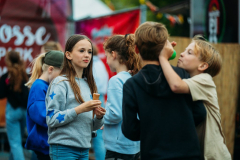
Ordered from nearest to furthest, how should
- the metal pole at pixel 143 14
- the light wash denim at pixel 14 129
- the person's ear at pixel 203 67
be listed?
the person's ear at pixel 203 67
the light wash denim at pixel 14 129
the metal pole at pixel 143 14

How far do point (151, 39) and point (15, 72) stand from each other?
3.93 m

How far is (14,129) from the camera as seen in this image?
17.6 ft

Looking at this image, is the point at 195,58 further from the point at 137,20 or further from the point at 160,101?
the point at 137,20

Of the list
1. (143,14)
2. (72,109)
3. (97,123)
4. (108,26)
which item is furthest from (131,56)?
(108,26)

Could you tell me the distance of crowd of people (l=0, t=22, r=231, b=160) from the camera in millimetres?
2113

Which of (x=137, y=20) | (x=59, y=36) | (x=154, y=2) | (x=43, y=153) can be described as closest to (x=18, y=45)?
(x=59, y=36)

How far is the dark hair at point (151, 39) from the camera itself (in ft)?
7.03

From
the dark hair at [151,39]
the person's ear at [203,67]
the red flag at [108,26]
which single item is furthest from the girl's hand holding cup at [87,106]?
the red flag at [108,26]

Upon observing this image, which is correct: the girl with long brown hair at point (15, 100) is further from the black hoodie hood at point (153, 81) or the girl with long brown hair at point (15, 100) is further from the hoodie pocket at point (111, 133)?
the black hoodie hood at point (153, 81)

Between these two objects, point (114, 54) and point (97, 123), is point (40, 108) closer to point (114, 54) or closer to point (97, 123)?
point (97, 123)

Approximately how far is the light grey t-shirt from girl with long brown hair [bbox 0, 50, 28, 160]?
9.21 feet

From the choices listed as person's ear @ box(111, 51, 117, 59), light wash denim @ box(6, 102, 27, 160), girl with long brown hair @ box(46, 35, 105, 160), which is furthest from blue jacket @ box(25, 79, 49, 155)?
light wash denim @ box(6, 102, 27, 160)

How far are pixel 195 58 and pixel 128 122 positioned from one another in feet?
2.36

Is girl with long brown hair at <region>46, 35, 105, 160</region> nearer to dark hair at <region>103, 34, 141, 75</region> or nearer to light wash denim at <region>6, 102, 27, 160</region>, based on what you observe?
dark hair at <region>103, 34, 141, 75</region>
